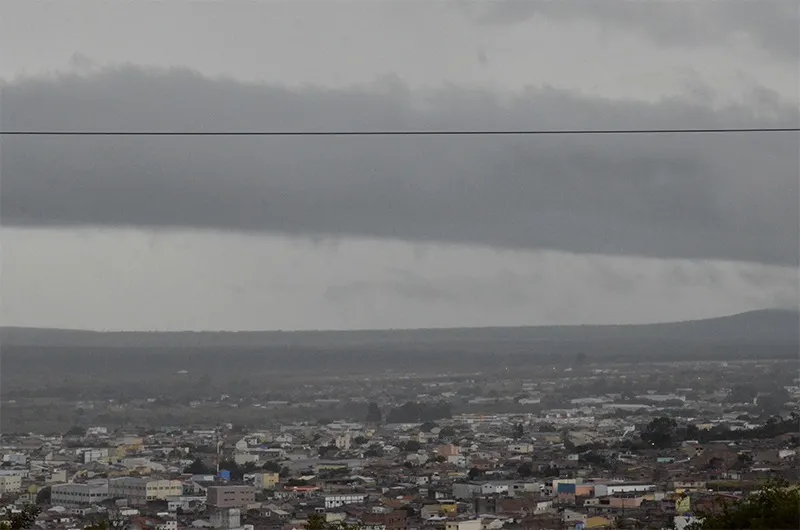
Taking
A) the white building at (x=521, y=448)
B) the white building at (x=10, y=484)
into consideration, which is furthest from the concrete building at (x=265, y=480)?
the white building at (x=521, y=448)

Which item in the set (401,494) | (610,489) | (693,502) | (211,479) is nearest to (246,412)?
(211,479)

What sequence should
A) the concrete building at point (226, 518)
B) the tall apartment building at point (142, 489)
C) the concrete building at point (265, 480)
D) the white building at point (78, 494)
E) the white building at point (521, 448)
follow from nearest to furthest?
the concrete building at point (226, 518) < the white building at point (78, 494) < the tall apartment building at point (142, 489) < the concrete building at point (265, 480) < the white building at point (521, 448)

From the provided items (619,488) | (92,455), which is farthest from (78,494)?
(619,488)

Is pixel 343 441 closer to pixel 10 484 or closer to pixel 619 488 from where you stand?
pixel 619 488

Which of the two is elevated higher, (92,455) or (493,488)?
(92,455)

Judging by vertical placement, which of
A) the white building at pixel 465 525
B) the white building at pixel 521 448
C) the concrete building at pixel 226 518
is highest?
the white building at pixel 521 448

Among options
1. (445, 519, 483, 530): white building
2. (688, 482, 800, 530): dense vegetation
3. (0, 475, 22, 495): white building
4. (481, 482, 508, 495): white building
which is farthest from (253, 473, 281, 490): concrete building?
(688, 482, 800, 530): dense vegetation

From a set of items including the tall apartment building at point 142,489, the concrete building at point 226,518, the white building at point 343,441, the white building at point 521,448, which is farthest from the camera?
the white building at point 521,448

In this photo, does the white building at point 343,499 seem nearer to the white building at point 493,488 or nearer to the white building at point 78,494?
the white building at point 493,488

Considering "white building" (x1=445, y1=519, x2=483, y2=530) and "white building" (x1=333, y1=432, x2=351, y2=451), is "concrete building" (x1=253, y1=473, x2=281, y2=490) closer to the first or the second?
"white building" (x1=333, y1=432, x2=351, y2=451)
